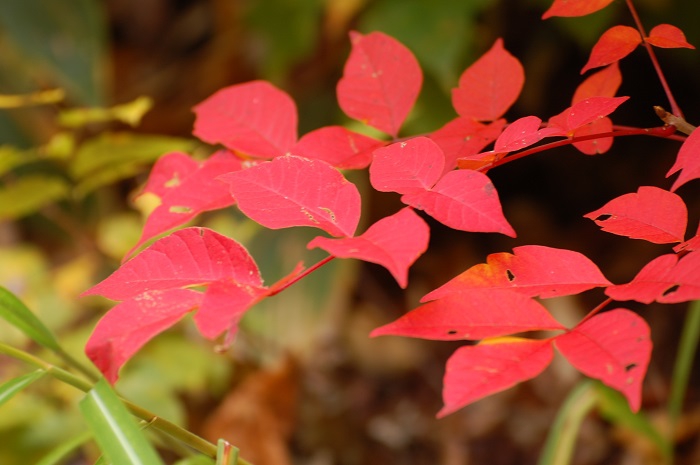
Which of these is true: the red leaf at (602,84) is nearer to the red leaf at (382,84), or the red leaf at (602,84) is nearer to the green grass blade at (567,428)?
the red leaf at (382,84)

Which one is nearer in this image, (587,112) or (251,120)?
(587,112)

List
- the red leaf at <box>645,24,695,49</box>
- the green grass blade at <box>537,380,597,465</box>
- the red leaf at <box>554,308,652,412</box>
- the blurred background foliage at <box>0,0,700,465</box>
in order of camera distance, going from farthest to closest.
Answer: the blurred background foliage at <box>0,0,700,465</box> < the green grass blade at <box>537,380,597,465</box> < the red leaf at <box>645,24,695,49</box> < the red leaf at <box>554,308,652,412</box>

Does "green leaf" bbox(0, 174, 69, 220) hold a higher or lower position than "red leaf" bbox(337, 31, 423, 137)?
higher

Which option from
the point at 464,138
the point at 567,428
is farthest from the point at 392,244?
the point at 567,428

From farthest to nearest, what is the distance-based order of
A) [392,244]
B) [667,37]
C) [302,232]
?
1. [302,232]
2. [667,37]
3. [392,244]

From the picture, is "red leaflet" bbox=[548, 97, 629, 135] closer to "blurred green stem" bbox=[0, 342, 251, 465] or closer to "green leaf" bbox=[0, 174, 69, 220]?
"blurred green stem" bbox=[0, 342, 251, 465]

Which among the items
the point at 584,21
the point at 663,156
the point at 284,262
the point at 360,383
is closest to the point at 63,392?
the point at 284,262

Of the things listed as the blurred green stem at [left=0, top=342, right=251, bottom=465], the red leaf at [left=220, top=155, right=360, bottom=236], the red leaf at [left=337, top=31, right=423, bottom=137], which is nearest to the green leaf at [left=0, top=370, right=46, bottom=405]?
the blurred green stem at [left=0, top=342, right=251, bottom=465]

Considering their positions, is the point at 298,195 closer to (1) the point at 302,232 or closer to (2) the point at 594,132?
(2) the point at 594,132
